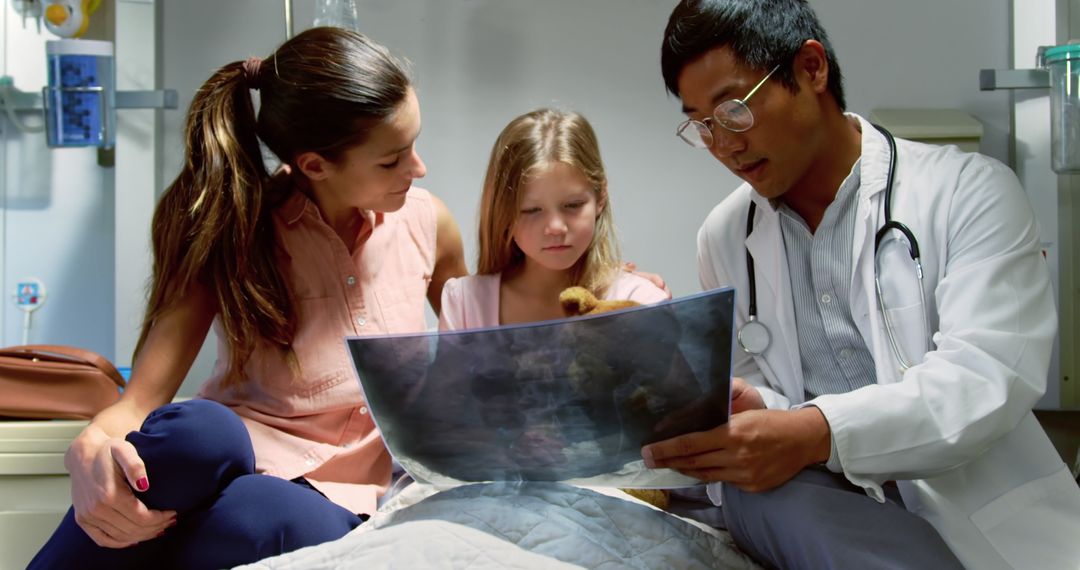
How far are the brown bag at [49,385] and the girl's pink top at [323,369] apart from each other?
12.8 inches

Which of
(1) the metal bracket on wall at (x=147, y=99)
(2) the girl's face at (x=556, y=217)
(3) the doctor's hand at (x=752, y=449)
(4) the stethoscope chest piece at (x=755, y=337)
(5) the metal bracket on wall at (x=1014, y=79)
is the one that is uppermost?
(5) the metal bracket on wall at (x=1014, y=79)

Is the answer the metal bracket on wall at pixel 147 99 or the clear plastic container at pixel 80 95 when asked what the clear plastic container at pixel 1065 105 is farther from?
the clear plastic container at pixel 80 95

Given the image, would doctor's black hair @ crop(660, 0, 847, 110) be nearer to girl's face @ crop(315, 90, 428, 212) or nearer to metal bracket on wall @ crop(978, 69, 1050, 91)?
girl's face @ crop(315, 90, 428, 212)

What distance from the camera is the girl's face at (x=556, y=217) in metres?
1.64

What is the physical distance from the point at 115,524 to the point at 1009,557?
3.48 feet

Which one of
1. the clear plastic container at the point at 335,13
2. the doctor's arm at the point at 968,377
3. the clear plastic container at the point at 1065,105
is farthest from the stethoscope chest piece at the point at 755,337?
the clear plastic container at the point at 335,13

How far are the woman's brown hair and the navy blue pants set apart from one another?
0.74 feet

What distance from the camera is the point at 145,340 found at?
1.49 metres

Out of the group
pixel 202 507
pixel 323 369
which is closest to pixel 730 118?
pixel 323 369

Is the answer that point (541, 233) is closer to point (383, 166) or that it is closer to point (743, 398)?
point (383, 166)

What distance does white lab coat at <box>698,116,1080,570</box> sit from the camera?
3.65ft

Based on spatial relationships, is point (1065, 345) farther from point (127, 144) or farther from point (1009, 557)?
point (127, 144)

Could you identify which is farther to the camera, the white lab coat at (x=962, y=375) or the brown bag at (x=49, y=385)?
the brown bag at (x=49, y=385)

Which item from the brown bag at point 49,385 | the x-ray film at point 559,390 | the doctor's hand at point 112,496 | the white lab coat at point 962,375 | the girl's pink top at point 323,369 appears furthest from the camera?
the brown bag at point 49,385
